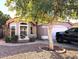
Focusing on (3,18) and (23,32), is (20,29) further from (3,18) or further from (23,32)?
(3,18)

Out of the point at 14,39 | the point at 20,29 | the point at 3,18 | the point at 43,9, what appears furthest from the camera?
the point at 3,18

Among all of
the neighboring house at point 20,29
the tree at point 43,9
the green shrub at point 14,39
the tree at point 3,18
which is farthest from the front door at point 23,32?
the tree at point 43,9

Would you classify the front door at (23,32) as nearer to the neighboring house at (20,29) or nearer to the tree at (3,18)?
the neighboring house at (20,29)

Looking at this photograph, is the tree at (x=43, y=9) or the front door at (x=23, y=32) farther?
the front door at (x=23, y=32)

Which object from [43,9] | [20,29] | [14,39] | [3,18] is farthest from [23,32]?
[43,9]

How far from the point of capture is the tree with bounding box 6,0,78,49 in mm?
13510

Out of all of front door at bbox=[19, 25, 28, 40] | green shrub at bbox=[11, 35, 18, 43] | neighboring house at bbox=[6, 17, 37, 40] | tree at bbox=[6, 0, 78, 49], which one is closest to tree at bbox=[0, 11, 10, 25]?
neighboring house at bbox=[6, 17, 37, 40]

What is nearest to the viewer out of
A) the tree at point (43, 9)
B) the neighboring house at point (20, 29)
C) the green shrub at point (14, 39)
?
the tree at point (43, 9)

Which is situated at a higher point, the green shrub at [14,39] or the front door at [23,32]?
the front door at [23,32]

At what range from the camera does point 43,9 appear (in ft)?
42.7

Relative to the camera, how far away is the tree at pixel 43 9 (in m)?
13.5

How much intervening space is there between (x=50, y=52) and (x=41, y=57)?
4.20 ft

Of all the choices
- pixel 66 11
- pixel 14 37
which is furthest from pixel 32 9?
pixel 14 37

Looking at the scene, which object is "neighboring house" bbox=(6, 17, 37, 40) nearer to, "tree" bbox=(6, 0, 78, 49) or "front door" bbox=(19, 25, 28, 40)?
"front door" bbox=(19, 25, 28, 40)
